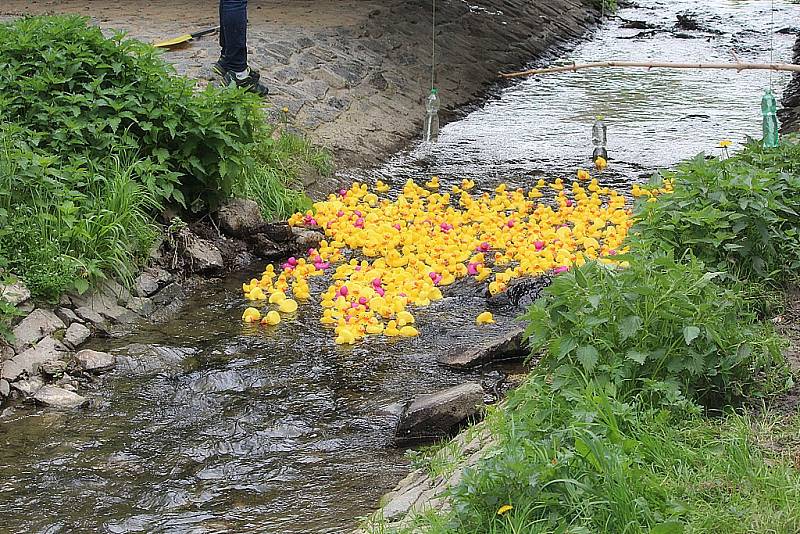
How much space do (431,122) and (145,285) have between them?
5.19 metres

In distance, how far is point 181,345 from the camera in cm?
590

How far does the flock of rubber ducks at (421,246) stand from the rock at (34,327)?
3.61 ft

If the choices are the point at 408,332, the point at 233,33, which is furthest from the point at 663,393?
the point at 233,33

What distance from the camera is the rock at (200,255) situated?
272 inches

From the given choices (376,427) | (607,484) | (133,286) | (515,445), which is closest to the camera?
(607,484)

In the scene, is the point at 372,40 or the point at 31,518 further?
the point at 372,40

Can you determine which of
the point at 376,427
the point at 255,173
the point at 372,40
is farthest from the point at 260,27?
the point at 376,427

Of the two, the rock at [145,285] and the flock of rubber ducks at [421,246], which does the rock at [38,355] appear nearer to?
the rock at [145,285]

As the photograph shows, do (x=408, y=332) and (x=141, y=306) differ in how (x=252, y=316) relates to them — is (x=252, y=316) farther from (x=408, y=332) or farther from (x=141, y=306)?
(x=408, y=332)

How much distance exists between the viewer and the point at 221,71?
9.19 meters

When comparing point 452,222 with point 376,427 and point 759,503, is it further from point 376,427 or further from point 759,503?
point 759,503

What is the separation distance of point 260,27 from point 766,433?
9136 millimetres

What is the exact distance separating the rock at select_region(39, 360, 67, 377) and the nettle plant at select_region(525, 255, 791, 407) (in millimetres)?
2575

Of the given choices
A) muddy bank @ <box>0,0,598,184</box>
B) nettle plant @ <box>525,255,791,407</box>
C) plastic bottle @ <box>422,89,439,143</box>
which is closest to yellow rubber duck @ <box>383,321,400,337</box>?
nettle plant @ <box>525,255,791,407</box>
